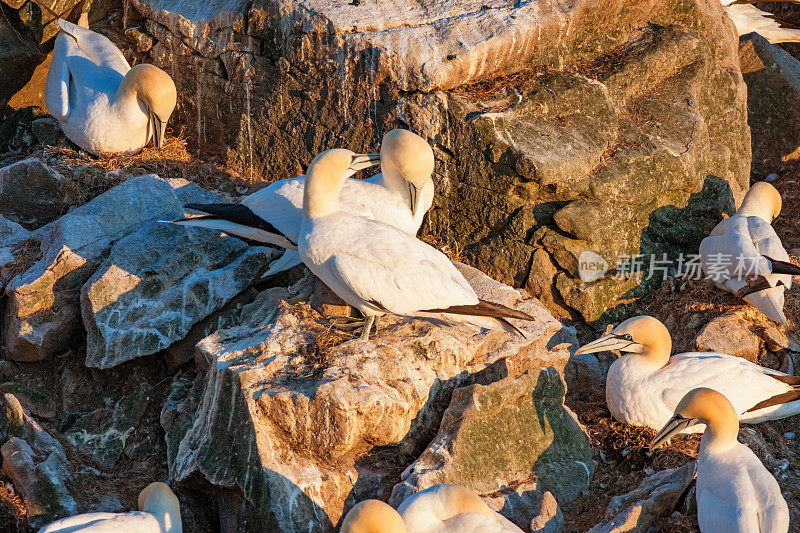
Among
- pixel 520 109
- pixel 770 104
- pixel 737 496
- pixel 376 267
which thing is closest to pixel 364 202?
pixel 376 267

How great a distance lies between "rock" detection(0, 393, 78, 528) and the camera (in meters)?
4.93

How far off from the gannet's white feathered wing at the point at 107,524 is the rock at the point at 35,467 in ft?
1.94

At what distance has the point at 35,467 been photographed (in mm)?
5078

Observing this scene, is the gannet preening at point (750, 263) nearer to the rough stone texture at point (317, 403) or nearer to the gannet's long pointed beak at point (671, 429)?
the rough stone texture at point (317, 403)

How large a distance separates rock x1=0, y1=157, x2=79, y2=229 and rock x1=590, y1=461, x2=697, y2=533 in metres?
4.69

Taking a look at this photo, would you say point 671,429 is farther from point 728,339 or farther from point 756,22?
point 756,22

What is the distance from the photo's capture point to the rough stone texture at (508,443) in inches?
191

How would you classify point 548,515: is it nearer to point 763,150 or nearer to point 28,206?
point 28,206

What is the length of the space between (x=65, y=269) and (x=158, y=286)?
66cm

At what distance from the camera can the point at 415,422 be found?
5129 millimetres

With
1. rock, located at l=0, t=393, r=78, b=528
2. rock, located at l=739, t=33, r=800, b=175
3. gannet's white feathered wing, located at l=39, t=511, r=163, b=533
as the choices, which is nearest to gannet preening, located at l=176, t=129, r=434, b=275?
rock, located at l=0, t=393, r=78, b=528

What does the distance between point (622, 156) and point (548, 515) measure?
2966 mm

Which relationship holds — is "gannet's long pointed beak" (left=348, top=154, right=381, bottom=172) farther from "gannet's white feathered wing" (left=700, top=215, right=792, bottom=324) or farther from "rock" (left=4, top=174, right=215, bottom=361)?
"gannet's white feathered wing" (left=700, top=215, right=792, bottom=324)

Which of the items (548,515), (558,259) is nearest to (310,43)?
(558,259)
